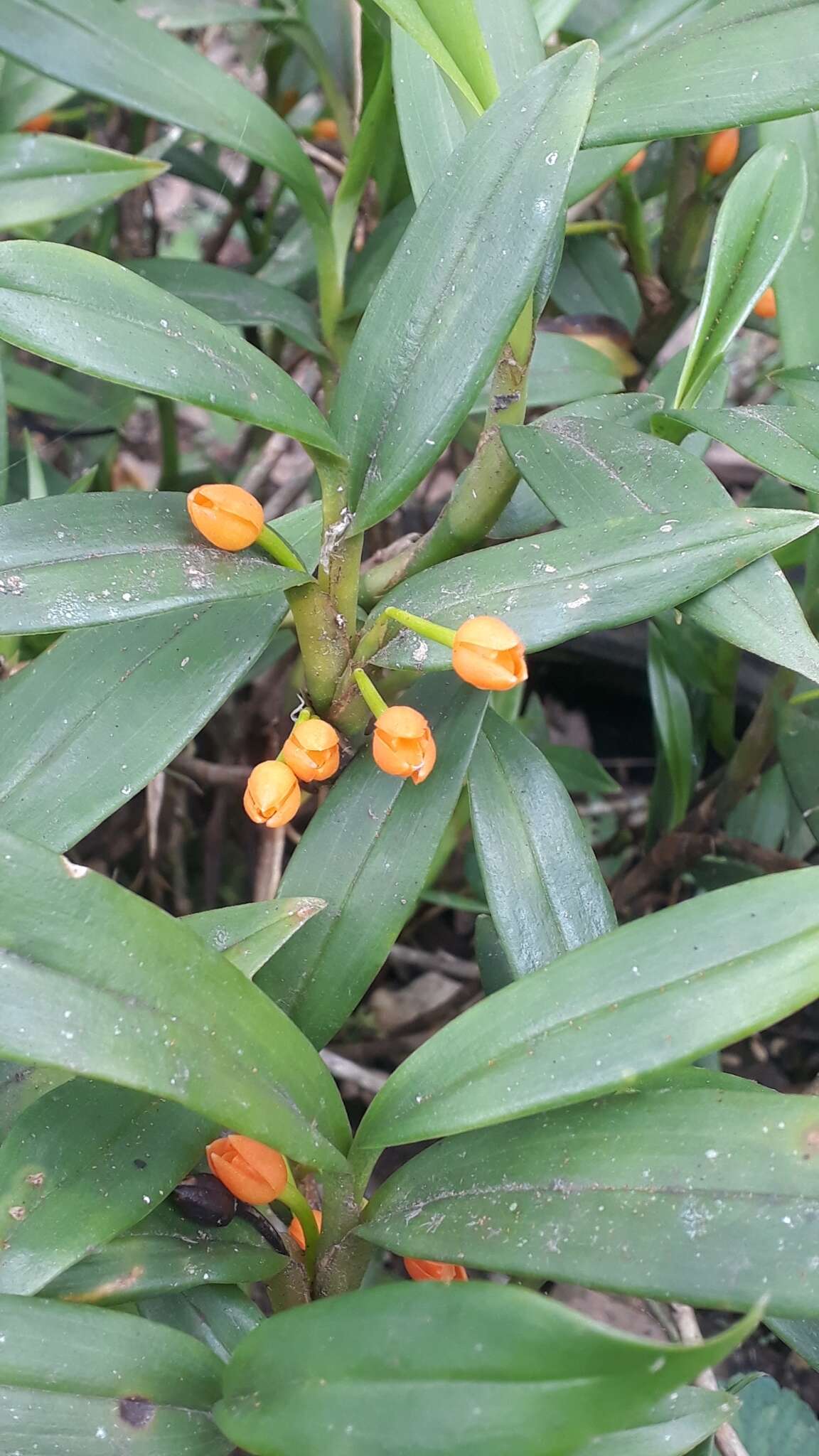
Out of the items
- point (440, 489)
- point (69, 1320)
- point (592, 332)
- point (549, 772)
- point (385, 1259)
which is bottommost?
point (385, 1259)

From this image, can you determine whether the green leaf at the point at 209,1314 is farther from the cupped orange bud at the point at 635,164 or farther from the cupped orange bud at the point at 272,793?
the cupped orange bud at the point at 635,164

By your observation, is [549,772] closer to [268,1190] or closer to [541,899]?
[541,899]

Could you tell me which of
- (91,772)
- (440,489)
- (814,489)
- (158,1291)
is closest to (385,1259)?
(158,1291)

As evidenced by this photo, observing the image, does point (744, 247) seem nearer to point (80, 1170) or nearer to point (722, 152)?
point (722, 152)

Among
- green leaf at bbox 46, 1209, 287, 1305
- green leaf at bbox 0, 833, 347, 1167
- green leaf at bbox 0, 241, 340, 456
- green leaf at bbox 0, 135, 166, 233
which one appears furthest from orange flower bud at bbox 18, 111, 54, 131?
green leaf at bbox 46, 1209, 287, 1305

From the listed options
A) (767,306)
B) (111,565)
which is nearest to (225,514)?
(111,565)

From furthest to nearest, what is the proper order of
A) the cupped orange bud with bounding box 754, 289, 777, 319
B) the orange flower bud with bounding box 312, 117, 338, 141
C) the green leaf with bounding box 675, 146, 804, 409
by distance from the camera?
1. the orange flower bud with bounding box 312, 117, 338, 141
2. the cupped orange bud with bounding box 754, 289, 777, 319
3. the green leaf with bounding box 675, 146, 804, 409

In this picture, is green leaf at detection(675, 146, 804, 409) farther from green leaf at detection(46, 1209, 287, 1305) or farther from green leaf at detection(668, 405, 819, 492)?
green leaf at detection(46, 1209, 287, 1305)
